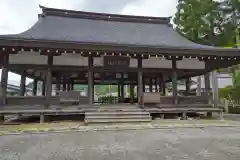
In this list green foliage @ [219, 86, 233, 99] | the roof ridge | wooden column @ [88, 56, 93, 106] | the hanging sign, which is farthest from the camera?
green foliage @ [219, 86, 233, 99]

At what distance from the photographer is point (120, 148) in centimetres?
452

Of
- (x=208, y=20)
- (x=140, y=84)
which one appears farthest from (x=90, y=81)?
(x=208, y=20)

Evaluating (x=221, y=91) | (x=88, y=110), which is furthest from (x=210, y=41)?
(x=88, y=110)

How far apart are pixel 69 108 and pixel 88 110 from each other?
94 cm

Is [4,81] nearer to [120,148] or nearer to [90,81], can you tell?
[90,81]

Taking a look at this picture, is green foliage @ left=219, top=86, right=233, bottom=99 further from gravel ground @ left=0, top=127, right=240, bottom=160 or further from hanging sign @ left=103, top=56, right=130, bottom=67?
gravel ground @ left=0, top=127, right=240, bottom=160

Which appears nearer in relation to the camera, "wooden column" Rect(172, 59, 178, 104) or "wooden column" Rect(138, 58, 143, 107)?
"wooden column" Rect(138, 58, 143, 107)

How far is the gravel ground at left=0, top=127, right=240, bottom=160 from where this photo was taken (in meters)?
3.89

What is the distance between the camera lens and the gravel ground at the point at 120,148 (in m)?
3.89

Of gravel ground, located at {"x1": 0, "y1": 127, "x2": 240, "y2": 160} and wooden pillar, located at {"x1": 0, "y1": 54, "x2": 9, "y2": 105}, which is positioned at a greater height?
wooden pillar, located at {"x1": 0, "y1": 54, "x2": 9, "y2": 105}

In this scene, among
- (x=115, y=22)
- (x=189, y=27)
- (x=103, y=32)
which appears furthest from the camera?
(x=189, y=27)

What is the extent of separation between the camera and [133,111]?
8953mm

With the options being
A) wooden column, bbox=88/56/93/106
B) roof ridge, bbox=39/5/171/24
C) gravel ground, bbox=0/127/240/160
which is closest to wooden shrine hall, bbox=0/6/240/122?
wooden column, bbox=88/56/93/106

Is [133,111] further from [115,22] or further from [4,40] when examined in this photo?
[115,22]
